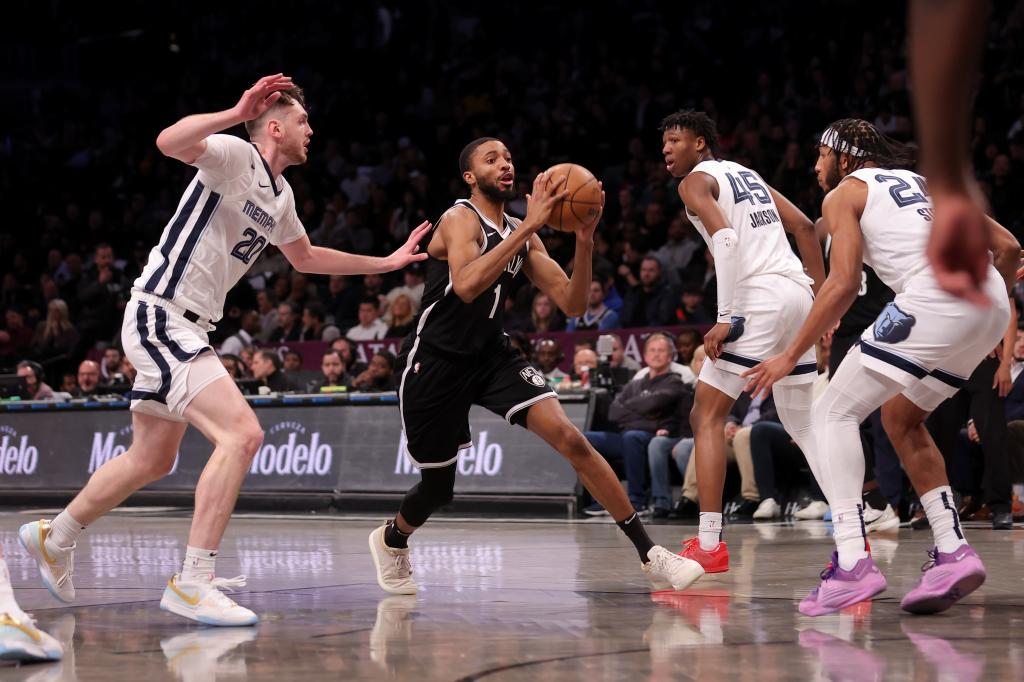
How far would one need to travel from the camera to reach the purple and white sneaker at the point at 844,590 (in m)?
4.86

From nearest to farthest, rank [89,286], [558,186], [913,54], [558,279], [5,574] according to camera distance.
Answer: [913,54] < [5,574] < [558,186] < [558,279] < [89,286]

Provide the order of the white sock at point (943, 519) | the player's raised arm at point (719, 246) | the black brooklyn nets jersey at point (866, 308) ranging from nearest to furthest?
the white sock at point (943, 519), the player's raised arm at point (719, 246), the black brooklyn nets jersey at point (866, 308)

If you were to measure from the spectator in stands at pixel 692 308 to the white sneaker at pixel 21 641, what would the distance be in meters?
9.36

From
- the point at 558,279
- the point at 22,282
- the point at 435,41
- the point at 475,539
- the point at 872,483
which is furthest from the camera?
the point at 435,41

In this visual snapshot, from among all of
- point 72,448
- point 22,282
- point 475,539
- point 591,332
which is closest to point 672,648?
point 475,539

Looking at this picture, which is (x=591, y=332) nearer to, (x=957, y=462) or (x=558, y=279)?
(x=957, y=462)

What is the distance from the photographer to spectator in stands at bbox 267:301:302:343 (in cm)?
1578

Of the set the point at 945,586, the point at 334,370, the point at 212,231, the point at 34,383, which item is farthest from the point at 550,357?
the point at 945,586

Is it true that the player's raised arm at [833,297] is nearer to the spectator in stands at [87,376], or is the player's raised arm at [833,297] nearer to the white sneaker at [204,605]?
the white sneaker at [204,605]

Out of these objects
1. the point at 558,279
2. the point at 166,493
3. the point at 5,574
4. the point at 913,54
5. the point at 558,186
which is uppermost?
the point at 913,54

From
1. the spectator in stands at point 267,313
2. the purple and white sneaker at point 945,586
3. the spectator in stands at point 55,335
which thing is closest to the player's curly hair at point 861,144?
the purple and white sneaker at point 945,586

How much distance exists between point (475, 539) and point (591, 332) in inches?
169

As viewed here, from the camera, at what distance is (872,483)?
30.6ft

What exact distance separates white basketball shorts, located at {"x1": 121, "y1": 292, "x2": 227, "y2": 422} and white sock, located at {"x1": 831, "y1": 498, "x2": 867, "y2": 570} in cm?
259
